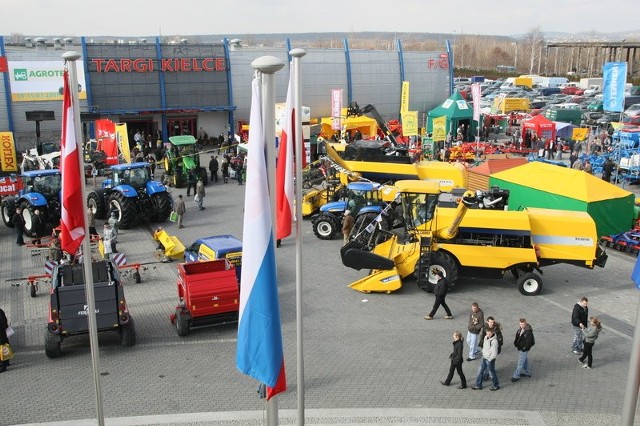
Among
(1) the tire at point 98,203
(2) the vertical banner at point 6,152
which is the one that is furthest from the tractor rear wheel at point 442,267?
(2) the vertical banner at point 6,152

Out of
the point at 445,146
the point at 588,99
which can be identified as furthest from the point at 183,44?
the point at 588,99

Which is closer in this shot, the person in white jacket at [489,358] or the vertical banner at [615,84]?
the person in white jacket at [489,358]

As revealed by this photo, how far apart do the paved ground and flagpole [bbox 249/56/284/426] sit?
3.98 m

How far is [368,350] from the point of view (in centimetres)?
1216

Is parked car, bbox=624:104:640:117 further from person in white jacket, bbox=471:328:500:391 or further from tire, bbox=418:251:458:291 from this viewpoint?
person in white jacket, bbox=471:328:500:391

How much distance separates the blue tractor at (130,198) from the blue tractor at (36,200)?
132cm

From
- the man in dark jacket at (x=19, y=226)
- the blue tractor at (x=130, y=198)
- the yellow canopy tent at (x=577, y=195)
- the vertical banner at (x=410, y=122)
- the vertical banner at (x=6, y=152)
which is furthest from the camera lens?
the vertical banner at (x=410, y=122)

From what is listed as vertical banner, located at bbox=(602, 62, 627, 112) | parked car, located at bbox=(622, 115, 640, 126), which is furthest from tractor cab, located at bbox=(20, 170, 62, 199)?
parked car, located at bbox=(622, 115, 640, 126)

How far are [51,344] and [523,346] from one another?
840 centimetres

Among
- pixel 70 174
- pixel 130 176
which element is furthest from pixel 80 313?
pixel 130 176

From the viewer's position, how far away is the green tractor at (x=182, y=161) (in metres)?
26.3

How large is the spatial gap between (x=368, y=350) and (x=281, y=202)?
5286 mm

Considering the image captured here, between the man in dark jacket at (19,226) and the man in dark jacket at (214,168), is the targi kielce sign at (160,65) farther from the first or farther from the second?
the man in dark jacket at (19,226)

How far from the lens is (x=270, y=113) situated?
5.98m
